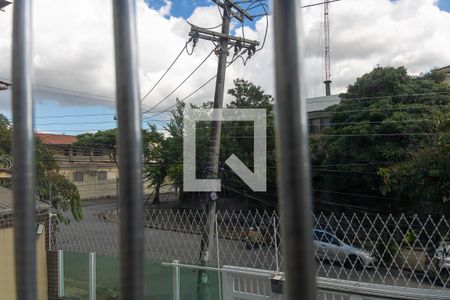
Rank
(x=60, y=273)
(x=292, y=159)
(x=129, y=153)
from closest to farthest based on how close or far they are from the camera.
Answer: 1. (x=292, y=159)
2. (x=129, y=153)
3. (x=60, y=273)

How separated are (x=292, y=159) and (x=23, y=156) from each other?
0.45m

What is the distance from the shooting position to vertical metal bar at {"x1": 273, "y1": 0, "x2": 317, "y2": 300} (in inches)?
19.6

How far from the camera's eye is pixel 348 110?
11641 mm

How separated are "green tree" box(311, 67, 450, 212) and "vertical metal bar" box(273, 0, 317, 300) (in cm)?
871

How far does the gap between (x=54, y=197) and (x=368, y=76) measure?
28.8 ft

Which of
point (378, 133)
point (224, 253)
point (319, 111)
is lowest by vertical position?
point (224, 253)

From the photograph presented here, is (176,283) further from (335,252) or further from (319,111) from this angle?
(319,111)

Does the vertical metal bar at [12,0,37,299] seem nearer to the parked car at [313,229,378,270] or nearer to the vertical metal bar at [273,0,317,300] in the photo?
the vertical metal bar at [273,0,317,300]

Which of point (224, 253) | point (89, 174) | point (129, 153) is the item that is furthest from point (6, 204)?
point (89, 174)

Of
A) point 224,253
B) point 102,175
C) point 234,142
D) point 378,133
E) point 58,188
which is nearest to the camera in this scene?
point 224,253

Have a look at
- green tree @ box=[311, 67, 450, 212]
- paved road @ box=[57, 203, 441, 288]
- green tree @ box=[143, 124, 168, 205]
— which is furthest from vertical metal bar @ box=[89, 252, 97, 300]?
green tree @ box=[143, 124, 168, 205]

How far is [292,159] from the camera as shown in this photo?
1.67ft

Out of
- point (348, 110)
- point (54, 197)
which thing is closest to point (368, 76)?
point (348, 110)

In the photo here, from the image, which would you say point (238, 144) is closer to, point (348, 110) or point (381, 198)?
point (348, 110)
